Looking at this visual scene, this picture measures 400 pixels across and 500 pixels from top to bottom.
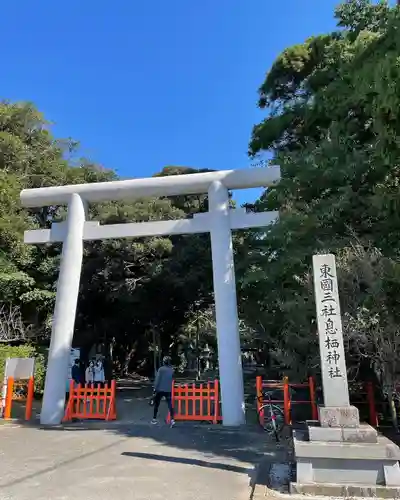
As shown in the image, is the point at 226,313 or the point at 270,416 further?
the point at 226,313

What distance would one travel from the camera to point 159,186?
11078mm

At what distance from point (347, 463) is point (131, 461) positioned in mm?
3039

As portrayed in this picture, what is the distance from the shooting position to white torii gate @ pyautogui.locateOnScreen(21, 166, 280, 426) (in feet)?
32.1

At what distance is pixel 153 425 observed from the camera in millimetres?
9297

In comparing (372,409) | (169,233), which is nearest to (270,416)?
(372,409)

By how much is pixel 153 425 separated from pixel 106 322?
1195cm

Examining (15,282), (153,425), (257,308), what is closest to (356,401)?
(257,308)

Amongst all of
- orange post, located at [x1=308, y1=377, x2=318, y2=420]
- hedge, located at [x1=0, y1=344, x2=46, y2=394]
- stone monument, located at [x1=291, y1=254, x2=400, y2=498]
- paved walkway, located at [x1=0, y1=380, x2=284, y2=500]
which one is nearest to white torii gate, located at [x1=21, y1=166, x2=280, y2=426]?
paved walkway, located at [x1=0, y1=380, x2=284, y2=500]

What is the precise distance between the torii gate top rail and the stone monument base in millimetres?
6974

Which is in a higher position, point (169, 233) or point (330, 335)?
point (169, 233)

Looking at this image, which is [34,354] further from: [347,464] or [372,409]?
[347,464]

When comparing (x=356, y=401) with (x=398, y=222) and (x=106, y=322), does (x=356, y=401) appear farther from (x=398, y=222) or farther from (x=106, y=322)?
(x=106, y=322)

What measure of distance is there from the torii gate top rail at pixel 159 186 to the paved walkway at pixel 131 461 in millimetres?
5823

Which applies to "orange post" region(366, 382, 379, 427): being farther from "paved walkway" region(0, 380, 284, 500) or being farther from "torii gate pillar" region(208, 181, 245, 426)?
"torii gate pillar" region(208, 181, 245, 426)
